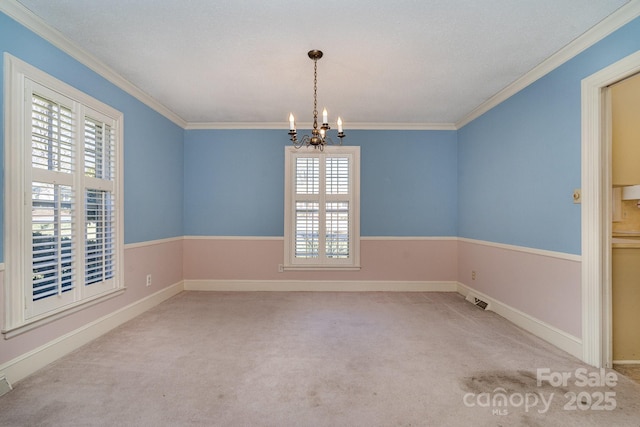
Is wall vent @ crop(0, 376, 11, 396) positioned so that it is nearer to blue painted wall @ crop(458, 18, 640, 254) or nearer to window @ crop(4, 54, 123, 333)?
window @ crop(4, 54, 123, 333)

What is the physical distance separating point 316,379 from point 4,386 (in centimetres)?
200

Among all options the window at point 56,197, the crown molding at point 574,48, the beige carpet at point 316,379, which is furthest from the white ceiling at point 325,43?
the beige carpet at point 316,379

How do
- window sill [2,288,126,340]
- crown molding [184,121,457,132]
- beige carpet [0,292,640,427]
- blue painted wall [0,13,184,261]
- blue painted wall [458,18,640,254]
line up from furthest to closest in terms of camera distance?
crown molding [184,121,457,132] → blue painted wall [458,18,640,254] → blue painted wall [0,13,184,261] → window sill [2,288,126,340] → beige carpet [0,292,640,427]

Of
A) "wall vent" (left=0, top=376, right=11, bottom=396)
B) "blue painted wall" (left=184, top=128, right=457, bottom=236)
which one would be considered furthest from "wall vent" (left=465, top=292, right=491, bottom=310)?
"wall vent" (left=0, top=376, right=11, bottom=396)

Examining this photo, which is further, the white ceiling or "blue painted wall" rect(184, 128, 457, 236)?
"blue painted wall" rect(184, 128, 457, 236)

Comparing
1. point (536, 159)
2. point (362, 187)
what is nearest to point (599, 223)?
point (536, 159)

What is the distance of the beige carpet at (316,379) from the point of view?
5.33 feet

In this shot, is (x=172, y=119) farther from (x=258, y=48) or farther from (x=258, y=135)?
(x=258, y=48)

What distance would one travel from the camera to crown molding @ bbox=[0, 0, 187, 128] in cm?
193

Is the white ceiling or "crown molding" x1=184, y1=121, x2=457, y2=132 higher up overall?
the white ceiling

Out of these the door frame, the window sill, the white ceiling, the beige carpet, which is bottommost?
the beige carpet

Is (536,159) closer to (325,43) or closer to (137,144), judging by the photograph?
(325,43)

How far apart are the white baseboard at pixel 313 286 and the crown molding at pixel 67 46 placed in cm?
258

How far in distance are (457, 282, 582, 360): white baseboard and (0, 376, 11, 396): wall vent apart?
4110 mm
